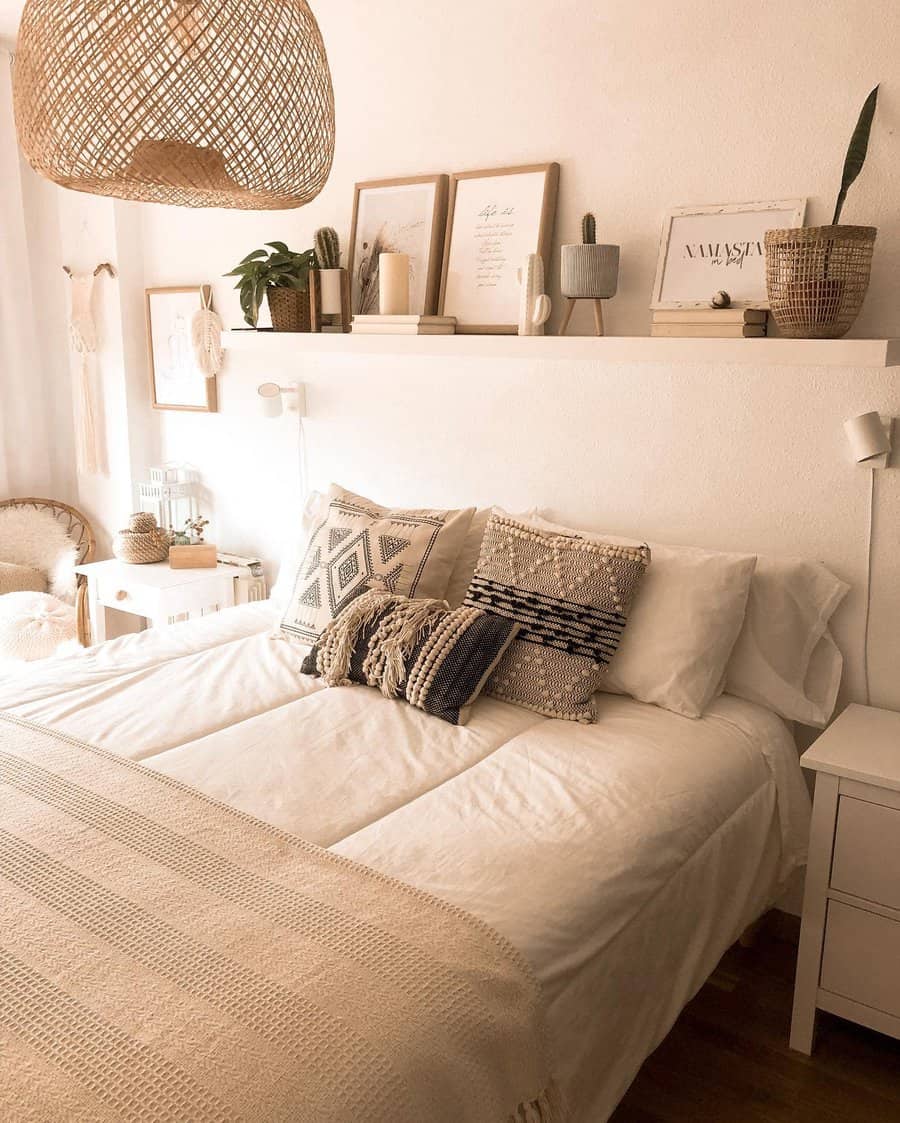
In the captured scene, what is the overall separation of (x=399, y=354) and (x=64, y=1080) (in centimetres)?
220

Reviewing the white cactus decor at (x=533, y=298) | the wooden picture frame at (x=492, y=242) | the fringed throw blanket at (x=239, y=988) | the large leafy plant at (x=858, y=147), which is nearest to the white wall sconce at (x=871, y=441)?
the large leafy plant at (x=858, y=147)

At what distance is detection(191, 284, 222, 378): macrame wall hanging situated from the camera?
11.5 ft

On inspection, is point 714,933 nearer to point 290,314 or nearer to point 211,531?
point 290,314

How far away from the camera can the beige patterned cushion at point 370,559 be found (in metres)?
2.46

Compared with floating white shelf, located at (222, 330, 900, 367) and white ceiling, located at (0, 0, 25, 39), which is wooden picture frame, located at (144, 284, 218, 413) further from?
white ceiling, located at (0, 0, 25, 39)

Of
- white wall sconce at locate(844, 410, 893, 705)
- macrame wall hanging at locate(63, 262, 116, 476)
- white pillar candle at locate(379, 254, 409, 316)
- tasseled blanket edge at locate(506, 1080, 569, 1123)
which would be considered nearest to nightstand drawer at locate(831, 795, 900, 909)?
white wall sconce at locate(844, 410, 893, 705)

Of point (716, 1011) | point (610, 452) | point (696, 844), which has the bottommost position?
point (716, 1011)

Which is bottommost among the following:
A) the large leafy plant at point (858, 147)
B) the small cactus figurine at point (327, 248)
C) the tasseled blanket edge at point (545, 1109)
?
the tasseled blanket edge at point (545, 1109)

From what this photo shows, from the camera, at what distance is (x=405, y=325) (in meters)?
2.70

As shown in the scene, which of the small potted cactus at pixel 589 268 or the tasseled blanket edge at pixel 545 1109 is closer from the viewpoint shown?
the tasseled blanket edge at pixel 545 1109

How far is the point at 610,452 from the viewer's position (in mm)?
2600

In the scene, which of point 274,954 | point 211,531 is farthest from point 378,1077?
point 211,531

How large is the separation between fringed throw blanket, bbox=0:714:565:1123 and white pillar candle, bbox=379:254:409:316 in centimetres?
164

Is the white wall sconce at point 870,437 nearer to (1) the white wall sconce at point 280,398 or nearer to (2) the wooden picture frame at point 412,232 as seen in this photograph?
(2) the wooden picture frame at point 412,232
